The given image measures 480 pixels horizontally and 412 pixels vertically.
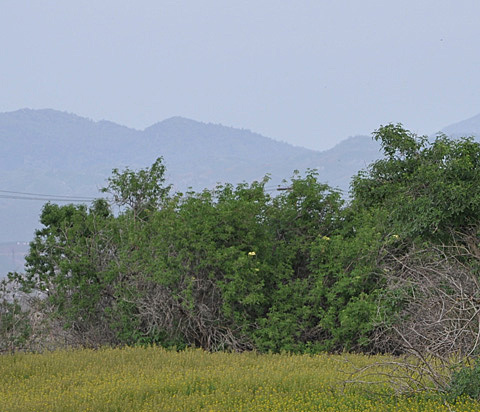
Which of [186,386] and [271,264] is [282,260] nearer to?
[271,264]

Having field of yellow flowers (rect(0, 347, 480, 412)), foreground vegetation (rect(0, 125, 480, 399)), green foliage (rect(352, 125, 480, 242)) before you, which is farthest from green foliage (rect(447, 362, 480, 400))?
green foliage (rect(352, 125, 480, 242))

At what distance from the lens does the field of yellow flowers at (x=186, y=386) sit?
9.88 metres

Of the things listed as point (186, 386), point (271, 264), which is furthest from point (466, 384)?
point (271, 264)

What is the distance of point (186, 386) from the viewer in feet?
36.3

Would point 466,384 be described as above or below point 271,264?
below

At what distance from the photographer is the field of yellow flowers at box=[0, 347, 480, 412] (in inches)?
389

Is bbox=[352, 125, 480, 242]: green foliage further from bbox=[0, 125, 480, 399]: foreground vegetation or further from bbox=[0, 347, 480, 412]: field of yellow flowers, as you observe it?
bbox=[0, 347, 480, 412]: field of yellow flowers

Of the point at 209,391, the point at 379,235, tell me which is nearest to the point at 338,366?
the point at 209,391

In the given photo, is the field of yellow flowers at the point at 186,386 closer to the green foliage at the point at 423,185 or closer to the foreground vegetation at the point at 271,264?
the foreground vegetation at the point at 271,264

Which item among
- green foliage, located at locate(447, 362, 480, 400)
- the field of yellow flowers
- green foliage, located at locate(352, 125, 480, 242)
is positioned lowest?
the field of yellow flowers

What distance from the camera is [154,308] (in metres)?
18.0

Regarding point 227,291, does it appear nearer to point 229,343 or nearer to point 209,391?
point 229,343

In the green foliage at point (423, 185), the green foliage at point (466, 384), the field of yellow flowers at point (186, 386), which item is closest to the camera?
the field of yellow flowers at point (186, 386)

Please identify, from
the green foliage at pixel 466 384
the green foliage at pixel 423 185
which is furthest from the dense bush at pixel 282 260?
the green foliage at pixel 466 384
